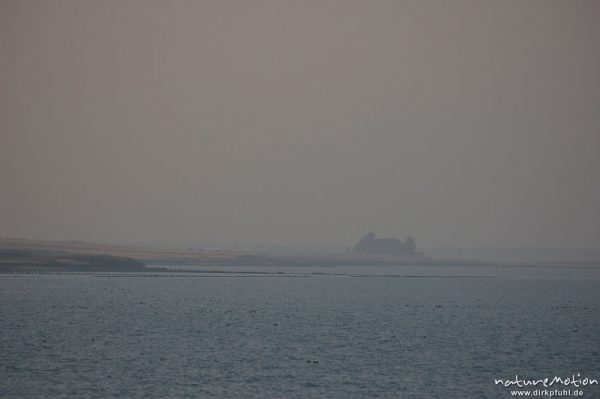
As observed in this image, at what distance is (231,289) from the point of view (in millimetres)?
168500

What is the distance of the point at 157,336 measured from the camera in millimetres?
83500

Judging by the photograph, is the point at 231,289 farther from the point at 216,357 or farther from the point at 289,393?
the point at 289,393

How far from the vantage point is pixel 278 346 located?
76.8 metres

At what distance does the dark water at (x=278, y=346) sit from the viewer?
187 ft

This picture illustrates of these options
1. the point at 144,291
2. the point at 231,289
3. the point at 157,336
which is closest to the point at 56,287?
the point at 144,291

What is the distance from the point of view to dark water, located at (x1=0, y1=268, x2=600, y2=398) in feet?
187

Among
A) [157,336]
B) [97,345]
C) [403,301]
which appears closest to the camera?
[97,345]

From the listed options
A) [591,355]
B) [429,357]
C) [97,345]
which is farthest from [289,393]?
[591,355]

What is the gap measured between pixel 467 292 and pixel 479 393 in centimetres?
12672

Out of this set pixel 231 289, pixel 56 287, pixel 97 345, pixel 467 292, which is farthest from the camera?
pixel 467 292

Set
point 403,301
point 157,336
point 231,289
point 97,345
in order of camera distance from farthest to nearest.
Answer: point 231,289
point 403,301
point 157,336
point 97,345

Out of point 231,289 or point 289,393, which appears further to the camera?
point 231,289

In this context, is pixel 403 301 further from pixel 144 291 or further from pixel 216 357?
pixel 216 357

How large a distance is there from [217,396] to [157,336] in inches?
1246
